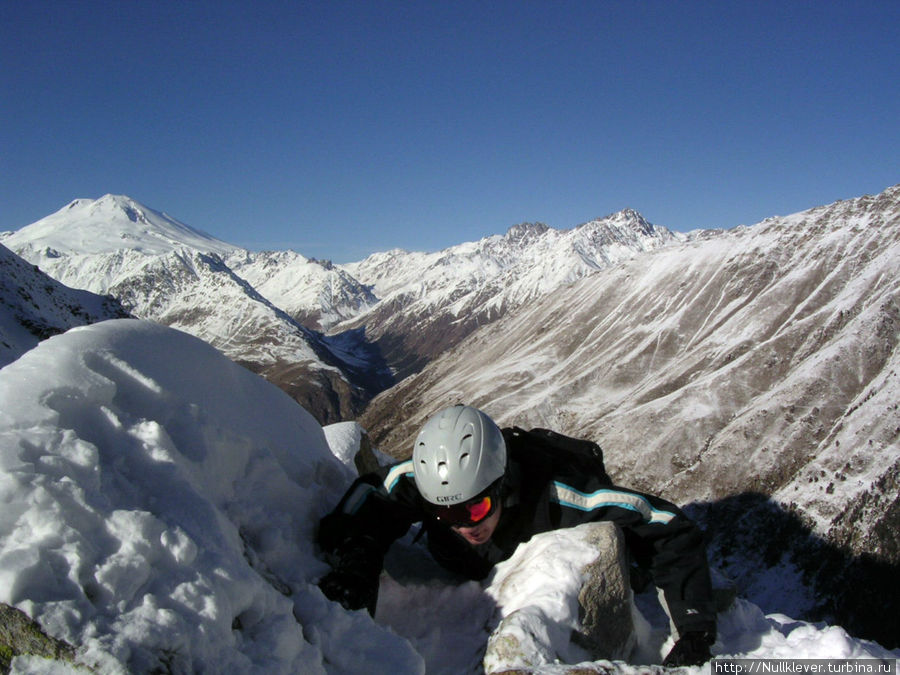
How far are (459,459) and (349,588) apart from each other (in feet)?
8.21

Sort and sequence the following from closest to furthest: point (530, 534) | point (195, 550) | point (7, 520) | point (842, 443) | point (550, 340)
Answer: point (7, 520), point (195, 550), point (530, 534), point (842, 443), point (550, 340)

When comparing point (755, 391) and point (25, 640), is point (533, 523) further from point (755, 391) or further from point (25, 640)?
point (755, 391)

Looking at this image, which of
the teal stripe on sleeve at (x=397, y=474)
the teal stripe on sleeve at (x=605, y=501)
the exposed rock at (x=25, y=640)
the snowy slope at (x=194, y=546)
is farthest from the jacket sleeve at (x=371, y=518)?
the exposed rock at (x=25, y=640)

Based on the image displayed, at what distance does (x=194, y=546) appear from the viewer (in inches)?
239

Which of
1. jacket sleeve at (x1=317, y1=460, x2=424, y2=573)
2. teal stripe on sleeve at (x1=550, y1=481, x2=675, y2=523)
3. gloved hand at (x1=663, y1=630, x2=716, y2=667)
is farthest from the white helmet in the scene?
gloved hand at (x1=663, y1=630, x2=716, y2=667)

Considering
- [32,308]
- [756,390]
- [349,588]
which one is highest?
[756,390]

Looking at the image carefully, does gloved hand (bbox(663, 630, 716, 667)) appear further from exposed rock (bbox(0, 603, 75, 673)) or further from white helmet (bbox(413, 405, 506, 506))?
exposed rock (bbox(0, 603, 75, 673))

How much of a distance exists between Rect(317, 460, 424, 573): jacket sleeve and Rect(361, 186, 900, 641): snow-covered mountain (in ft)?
270

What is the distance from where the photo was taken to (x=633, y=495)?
9.37 metres

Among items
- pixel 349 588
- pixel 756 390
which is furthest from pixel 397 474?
pixel 756 390

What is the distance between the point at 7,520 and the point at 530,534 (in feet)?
24.5

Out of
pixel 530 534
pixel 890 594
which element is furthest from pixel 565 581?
pixel 890 594

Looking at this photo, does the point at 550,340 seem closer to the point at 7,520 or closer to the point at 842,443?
the point at 842,443

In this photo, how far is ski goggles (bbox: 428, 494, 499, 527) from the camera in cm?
927
